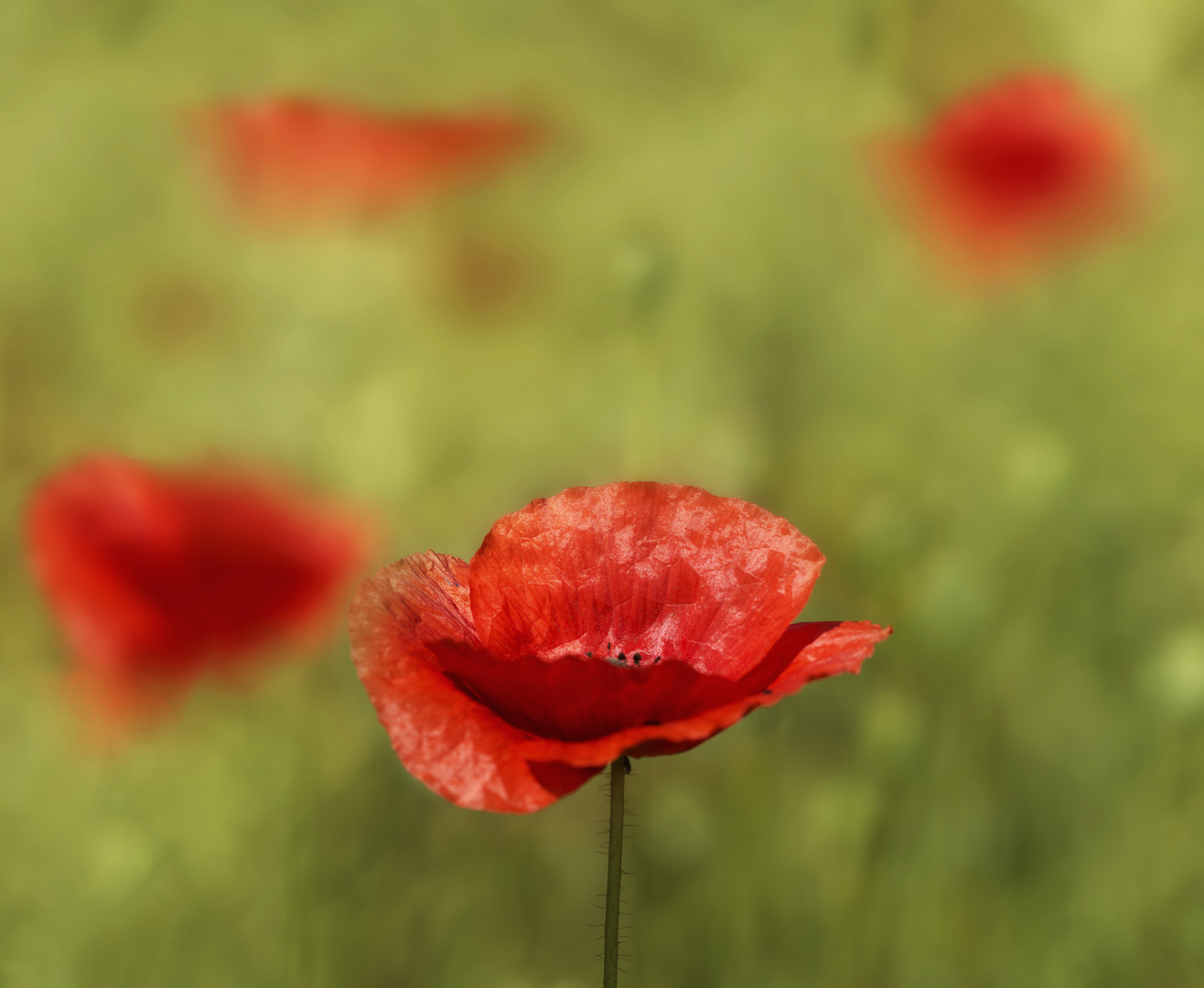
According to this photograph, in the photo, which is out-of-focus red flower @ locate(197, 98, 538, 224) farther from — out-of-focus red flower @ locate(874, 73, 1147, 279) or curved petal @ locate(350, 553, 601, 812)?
curved petal @ locate(350, 553, 601, 812)

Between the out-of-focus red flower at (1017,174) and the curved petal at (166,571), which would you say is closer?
the curved petal at (166,571)

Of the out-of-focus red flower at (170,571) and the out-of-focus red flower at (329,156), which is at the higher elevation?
the out-of-focus red flower at (329,156)

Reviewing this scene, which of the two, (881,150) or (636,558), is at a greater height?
(881,150)

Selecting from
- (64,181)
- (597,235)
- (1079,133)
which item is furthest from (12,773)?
(1079,133)

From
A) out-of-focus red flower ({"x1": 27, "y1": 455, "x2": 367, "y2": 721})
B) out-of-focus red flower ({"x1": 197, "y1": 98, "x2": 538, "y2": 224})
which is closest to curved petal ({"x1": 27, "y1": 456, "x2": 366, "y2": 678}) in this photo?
out-of-focus red flower ({"x1": 27, "y1": 455, "x2": 367, "y2": 721})

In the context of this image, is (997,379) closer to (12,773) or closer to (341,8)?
(341,8)

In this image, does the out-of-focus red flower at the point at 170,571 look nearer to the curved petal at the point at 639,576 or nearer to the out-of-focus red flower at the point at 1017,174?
the curved petal at the point at 639,576

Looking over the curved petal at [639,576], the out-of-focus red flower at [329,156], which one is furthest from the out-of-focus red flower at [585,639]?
the out-of-focus red flower at [329,156]
